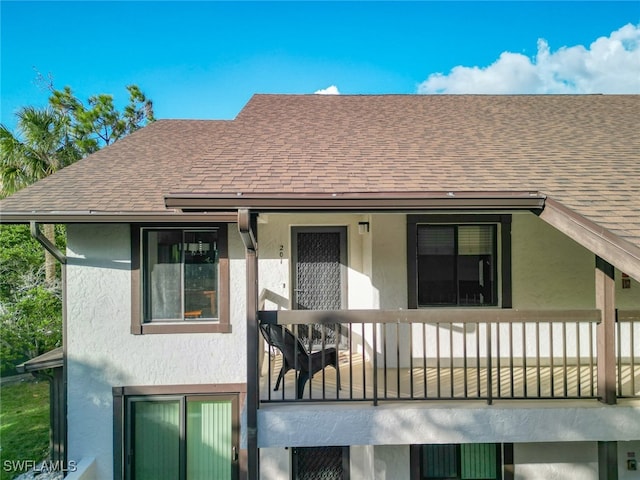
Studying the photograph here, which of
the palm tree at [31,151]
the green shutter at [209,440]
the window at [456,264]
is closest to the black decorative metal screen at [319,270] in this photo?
the window at [456,264]

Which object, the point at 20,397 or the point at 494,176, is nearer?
the point at 494,176

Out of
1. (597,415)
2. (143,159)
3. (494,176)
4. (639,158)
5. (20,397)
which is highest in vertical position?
(143,159)

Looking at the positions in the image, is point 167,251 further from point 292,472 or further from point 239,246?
point 292,472

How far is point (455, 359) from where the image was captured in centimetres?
518

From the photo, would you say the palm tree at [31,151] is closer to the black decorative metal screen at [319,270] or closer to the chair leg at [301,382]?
the black decorative metal screen at [319,270]

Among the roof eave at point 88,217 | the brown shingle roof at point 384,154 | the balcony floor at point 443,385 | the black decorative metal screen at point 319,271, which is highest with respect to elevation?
the brown shingle roof at point 384,154

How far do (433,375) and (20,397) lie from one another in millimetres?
11824

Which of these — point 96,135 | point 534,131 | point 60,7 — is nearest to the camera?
point 534,131

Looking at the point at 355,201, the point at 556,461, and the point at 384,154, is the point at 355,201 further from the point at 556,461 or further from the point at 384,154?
the point at 556,461

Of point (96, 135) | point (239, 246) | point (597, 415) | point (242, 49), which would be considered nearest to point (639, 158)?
point (597, 415)

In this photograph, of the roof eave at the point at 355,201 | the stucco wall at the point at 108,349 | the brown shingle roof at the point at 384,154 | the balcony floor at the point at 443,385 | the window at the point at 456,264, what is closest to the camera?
the roof eave at the point at 355,201

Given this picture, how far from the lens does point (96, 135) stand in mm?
16688

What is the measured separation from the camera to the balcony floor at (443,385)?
3758mm

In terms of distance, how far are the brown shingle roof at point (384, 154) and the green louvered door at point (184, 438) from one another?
9.92 ft
